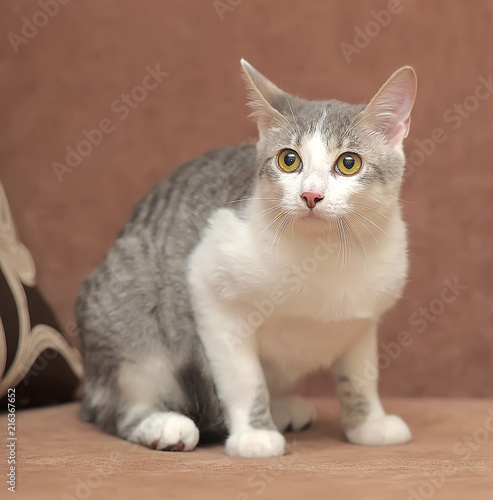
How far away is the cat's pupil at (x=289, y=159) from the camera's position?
139 cm

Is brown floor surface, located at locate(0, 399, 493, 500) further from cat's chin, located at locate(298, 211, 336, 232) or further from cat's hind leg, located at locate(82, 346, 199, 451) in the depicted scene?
cat's chin, located at locate(298, 211, 336, 232)

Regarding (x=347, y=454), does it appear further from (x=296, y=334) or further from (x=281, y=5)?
(x=281, y=5)

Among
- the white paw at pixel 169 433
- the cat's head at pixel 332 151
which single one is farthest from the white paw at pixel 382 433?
the cat's head at pixel 332 151

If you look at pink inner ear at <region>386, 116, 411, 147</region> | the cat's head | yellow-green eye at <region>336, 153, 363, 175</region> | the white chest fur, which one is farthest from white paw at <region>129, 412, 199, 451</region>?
pink inner ear at <region>386, 116, 411, 147</region>

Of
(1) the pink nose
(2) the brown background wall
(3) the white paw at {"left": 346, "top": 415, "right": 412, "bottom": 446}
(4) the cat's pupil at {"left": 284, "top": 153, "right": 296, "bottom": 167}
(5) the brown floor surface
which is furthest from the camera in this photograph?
(2) the brown background wall

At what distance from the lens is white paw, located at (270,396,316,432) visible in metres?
1.70

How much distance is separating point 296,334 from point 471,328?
0.84 meters

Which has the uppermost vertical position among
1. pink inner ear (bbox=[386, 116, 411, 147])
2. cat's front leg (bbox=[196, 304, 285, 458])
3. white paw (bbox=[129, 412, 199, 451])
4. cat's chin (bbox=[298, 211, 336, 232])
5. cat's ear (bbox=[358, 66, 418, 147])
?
cat's ear (bbox=[358, 66, 418, 147])

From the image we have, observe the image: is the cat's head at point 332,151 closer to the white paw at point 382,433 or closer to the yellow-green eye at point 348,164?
the yellow-green eye at point 348,164

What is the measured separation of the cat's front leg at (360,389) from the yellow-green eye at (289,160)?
43 cm

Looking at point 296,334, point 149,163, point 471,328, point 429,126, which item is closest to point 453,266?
point 471,328

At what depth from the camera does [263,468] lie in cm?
122

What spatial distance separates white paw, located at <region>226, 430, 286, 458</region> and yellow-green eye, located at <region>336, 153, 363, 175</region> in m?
0.52

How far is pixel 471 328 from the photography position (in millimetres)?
2105
